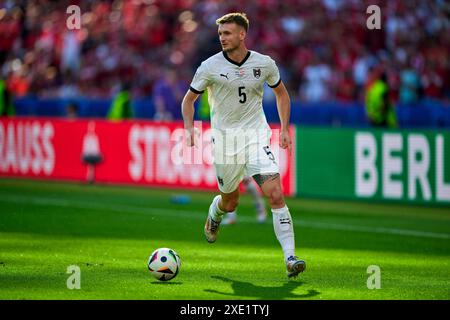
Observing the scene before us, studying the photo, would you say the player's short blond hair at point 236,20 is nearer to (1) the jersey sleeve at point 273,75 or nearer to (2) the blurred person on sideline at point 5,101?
(1) the jersey sleeve at point 273,75

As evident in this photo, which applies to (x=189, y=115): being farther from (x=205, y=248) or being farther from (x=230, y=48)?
(x=205, y=248)

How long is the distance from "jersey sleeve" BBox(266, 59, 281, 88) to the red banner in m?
9.90

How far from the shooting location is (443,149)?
766 inches

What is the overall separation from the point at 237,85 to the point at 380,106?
11.2 meters

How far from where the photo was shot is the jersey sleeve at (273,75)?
11531 mm

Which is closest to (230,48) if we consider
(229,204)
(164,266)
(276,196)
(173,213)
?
(276,196)

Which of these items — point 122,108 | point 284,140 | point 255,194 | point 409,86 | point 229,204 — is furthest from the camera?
point 122,108

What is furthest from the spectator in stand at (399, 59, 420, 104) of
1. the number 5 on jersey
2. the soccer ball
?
the soccer ball

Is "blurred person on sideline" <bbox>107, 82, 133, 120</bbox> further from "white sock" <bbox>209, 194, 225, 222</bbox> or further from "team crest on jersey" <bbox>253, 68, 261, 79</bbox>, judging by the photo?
"team crest on jersey" <bbox>253, 68, 261, 79</bbox>

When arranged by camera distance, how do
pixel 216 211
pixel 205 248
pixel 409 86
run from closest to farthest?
pixel 216 211, pixel 205 248, pixel 409 86

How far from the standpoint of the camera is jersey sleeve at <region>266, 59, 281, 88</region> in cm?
1153

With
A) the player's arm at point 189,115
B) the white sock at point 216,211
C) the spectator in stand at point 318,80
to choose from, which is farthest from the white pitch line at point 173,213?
the spectator in stand at point 318,80

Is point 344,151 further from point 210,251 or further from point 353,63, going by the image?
point 210,251

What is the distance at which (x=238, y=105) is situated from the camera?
37.8 feet
